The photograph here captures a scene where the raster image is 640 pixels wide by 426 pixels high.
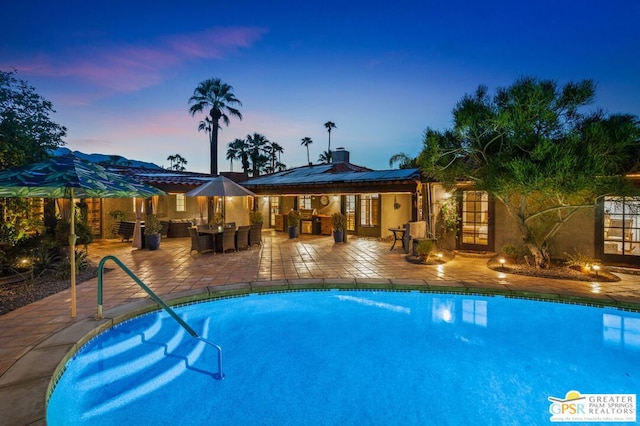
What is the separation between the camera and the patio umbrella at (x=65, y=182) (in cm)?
451

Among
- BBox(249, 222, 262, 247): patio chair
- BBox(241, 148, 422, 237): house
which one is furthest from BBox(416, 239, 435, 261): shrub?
BBox(249, 222, 262, 247): patio chair

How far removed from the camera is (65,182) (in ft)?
14.9

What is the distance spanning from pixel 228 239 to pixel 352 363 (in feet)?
23.1

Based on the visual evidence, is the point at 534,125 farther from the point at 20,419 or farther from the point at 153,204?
the point at 153,204

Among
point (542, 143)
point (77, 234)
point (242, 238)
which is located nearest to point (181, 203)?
point (242, 238)

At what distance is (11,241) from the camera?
6.91 metres

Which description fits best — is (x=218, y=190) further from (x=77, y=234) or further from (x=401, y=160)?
(x=401, y=160)

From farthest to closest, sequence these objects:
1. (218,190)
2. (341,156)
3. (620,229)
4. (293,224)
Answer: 1. (341,156)
2. (293,224)
3. (218,190)
4. (620,229)

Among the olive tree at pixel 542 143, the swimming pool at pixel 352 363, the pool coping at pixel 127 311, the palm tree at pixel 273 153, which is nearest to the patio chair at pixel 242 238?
the pool coping at pixel 127 311

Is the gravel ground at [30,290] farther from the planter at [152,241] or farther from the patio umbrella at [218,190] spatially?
the patio umbrella at [218,190]

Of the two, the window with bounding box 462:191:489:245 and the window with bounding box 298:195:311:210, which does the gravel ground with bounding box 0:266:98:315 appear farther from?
the window with bounding box 298:195:311:210

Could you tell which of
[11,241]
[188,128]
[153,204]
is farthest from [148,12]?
[188,128]

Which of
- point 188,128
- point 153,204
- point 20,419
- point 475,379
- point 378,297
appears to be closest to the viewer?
point 20,419

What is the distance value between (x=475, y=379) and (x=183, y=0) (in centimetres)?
1230
